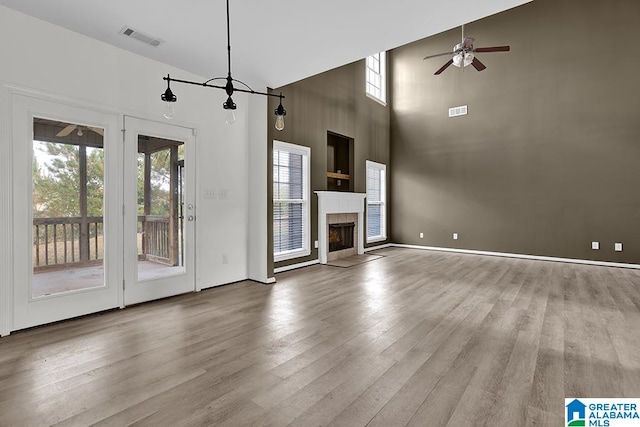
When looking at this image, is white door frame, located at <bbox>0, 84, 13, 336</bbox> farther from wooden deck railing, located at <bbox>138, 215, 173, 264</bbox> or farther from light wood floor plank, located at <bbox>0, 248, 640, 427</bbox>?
wooden deck railing, located at <bbox>138, 215, 173, 264</bbox>

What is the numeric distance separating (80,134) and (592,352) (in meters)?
5.07

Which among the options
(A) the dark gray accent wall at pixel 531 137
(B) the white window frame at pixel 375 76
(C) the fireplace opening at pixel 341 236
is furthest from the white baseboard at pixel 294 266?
(B) the white window frame at pixel 375 76

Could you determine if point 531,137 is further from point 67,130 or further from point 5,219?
point 5,219

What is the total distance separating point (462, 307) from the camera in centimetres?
362

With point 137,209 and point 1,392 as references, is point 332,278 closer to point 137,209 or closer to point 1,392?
point 137,209

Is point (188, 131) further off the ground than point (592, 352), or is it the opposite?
point (188, 131)

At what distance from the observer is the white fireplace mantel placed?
6.29 metres

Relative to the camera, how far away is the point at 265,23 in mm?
3049

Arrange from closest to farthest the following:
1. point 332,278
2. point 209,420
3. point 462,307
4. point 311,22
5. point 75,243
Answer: point 209,420 < point 311,22 < point 75,243 < point 462,307 < point 332,278

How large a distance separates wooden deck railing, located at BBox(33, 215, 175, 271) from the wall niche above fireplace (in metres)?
4.35

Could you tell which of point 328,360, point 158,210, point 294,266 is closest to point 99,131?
point 158,210

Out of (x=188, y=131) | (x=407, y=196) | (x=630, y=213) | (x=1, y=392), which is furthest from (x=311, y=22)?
(x=630, y=213)

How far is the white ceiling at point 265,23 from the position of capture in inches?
108

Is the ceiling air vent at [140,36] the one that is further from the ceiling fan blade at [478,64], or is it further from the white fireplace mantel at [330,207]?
the ceiling fan blade at [478,64]
